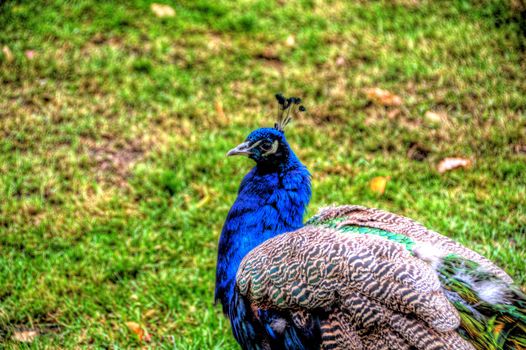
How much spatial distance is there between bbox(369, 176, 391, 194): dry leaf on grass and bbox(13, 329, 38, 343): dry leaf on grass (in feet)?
6.82

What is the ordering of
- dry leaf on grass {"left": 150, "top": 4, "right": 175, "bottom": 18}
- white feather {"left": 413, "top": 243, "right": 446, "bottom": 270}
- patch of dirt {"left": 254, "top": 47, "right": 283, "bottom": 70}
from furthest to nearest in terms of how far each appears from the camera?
dry leaf on grass {"left": 150, "top": 4, "right": 175, "bottom": 18}
patch of dirt {"left": 254, "top": 47, "right": 283, "bottom": 70}
white feather {"left": 413, "top": 243, "right": 446, "bottom": 270}

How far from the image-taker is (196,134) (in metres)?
3.79

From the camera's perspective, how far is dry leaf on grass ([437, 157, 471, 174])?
139 inches

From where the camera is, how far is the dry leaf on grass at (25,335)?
106 inches

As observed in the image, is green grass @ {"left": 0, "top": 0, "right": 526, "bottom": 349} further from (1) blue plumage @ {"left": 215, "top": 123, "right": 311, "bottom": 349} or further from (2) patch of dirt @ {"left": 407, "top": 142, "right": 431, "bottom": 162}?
(1) blue plumage @ {"left": 215, "top": 123, "right": 311, "bottom": 349}

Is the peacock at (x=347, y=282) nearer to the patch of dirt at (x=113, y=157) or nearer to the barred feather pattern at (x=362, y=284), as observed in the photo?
the barred feather pattern at (x=362, y=284)

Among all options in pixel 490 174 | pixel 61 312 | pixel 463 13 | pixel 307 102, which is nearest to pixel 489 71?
pixel 463 13

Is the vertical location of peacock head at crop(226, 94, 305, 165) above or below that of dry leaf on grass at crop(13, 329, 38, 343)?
above

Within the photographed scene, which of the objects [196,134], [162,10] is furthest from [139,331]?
[162,10]

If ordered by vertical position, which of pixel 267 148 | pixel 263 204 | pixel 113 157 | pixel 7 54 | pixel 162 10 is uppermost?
pixel 162 10

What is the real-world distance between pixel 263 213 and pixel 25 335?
1354 mm

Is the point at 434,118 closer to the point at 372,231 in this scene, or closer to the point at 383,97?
the point at 383,97

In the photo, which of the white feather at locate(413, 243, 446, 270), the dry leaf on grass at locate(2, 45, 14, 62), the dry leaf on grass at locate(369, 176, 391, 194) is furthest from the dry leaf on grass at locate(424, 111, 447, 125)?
the dry leaf on grass at locate(2, 45, 14, 62)

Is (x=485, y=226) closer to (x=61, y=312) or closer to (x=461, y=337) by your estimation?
(x=461, y=337)
